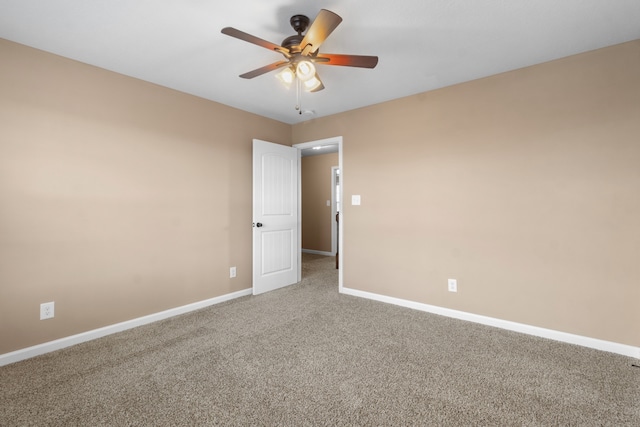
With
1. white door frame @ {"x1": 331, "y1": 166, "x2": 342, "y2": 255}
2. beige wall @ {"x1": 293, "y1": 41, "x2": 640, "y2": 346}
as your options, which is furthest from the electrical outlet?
white door frame @ {"x1": 331, "y1": 166, "x2": 342, "y2": 255}

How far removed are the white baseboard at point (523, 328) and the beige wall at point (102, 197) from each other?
215cm

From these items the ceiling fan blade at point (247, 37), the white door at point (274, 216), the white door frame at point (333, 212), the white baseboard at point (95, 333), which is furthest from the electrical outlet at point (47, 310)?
the white door frame at point (333, 212)

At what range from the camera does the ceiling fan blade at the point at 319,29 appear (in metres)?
1.51

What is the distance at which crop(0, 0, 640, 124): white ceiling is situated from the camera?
1817 millimetres

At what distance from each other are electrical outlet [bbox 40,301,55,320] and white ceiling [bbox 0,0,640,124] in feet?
6.69

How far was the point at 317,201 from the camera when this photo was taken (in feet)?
22.4

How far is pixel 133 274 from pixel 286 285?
196cm

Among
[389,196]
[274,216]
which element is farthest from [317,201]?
[389,196]

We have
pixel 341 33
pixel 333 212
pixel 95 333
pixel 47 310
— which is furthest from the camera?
pixel 333 212

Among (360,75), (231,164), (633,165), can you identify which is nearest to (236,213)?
(231,164)

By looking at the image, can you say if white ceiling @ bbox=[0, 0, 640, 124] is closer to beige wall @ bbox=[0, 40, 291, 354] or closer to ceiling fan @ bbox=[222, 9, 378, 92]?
ceiling fan @ bbox=[222, 9, 378, 92]

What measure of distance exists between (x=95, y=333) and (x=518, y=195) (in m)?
4.02

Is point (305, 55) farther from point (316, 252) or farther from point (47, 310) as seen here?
point (316, 252)

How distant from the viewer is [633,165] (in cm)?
220
